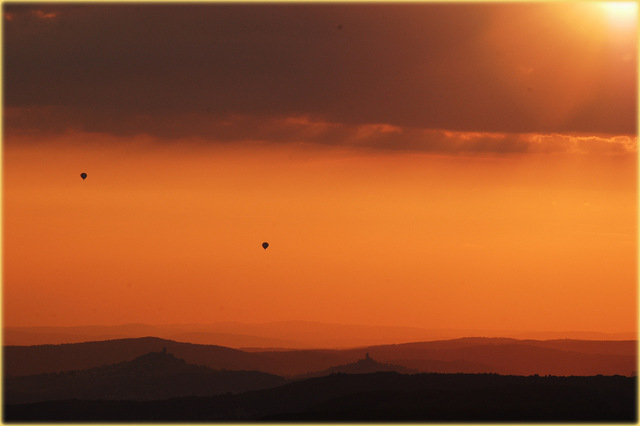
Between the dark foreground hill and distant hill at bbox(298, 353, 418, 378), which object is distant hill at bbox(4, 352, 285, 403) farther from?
the dark foreground hill

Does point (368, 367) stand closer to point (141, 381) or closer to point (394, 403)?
point (141, 381)

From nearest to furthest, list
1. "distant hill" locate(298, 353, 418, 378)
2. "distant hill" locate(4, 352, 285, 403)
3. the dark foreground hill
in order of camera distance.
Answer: the dark foreground hill < "distant hill" locate(4, 352, 285, 403) < "distant hill" locate(298, 353, 418, 378)

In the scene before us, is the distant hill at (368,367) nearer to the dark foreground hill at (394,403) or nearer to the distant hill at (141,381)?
the distant hill at (141,381)

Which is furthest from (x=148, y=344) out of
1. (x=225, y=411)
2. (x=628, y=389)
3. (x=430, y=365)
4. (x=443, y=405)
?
(x=628, y=389)

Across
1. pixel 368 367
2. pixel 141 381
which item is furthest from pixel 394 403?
pixel 368 367

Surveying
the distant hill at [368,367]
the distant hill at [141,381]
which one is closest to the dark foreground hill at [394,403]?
the distant hill at [141,381]

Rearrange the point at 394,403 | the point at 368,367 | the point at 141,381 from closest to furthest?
the point at 394,403 < the point at 141,381 < the point at 368,367

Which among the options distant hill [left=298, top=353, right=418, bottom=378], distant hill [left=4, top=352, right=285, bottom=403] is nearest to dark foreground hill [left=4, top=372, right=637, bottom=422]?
distant hill [left=4, top=352, right=285, bottom=403]
